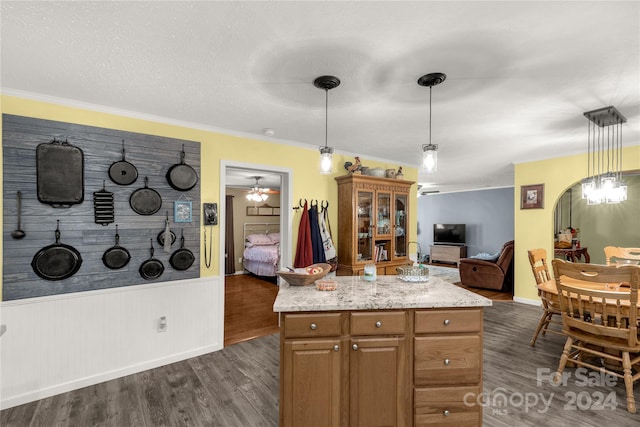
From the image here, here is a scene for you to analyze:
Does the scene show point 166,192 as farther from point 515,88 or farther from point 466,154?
point 466,154

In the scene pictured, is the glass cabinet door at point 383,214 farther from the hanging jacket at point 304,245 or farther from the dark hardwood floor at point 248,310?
the dark hardwood floor at point 248,310

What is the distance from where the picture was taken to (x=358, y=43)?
5.58 feet

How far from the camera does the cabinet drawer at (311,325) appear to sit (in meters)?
1.70

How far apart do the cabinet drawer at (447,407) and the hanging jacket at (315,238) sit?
2.21 metres

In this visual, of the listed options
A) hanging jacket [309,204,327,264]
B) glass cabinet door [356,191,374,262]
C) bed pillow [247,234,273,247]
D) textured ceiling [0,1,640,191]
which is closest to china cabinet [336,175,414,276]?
glass cabinet door [356,191,374,262]

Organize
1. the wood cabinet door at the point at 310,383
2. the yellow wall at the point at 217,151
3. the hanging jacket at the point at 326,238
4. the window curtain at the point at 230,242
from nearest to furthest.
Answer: the wood cabinet door at the point at 310,383 < the yellow wall at the point at 217,151 < the hanging jacket at the point at 326,238 < the window curtain at the point at 230,242

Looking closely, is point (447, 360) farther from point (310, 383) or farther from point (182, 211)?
point (182, 211)

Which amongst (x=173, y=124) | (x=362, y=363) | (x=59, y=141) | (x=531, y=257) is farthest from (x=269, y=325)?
(x=531, y=257)

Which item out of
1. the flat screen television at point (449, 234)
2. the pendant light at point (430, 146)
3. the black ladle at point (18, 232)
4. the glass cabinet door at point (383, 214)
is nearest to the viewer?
the pendant light at point (430, 146)

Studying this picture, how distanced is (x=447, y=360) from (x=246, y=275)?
628cm

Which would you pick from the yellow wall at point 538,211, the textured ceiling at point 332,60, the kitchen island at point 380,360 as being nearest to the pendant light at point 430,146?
the textured ceiling at point 332,60

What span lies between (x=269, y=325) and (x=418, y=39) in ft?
11.6

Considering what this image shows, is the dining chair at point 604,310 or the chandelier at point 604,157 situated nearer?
the dining chair at point 604,310

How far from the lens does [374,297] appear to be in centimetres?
186
